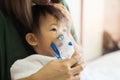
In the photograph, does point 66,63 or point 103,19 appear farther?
point 103,19

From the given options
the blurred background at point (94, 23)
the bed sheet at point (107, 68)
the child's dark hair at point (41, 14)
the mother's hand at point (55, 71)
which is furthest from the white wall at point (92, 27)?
the mother's hand at point (55, 71)

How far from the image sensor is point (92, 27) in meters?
2.30

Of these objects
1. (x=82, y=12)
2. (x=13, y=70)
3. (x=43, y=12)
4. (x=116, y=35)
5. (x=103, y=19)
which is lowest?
(x=116, y=35)

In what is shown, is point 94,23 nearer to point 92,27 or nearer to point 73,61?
point 92,27

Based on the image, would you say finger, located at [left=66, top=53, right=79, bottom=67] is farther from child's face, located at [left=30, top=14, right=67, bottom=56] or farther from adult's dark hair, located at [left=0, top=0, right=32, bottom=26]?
adult's dark hair, located at [left=0, top=0, right=32, bottom=26]

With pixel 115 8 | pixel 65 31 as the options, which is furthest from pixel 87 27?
pixel 65 31

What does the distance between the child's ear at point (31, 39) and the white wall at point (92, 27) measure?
4.24 ft

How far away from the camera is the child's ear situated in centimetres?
90

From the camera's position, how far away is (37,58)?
34.5 inches

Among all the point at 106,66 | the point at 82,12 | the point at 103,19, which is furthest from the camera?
the point at 103,19

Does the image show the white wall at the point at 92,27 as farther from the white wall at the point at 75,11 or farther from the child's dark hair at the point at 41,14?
the child's dark hair at the point at 41,14

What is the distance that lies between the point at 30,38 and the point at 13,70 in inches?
5.0

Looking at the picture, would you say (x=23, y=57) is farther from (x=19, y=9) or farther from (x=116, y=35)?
(x=116, y=35)

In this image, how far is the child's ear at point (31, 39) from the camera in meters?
0.90
